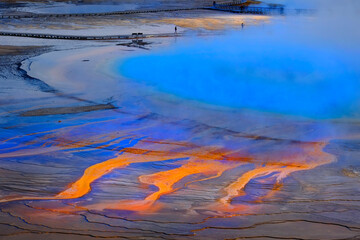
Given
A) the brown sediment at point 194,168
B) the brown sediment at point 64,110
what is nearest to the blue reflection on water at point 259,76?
the brown sediment at point 64,110

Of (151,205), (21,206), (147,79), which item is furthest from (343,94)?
(21,206)

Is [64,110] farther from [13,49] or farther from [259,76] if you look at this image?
[13,49]

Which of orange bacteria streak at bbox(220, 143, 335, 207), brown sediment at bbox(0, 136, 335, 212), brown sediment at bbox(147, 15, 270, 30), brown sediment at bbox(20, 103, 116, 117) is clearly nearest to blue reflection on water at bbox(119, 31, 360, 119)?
brown sediment at bbox(20, 103, 116, 117)

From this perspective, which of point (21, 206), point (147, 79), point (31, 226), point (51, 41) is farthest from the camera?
point (51, 41)

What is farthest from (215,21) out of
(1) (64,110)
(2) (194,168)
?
(2) (194,168)

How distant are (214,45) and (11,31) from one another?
6.07 metres

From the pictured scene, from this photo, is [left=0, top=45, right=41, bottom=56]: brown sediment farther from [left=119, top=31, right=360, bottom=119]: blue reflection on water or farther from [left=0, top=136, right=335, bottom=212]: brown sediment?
→ [left=0, top=136, right=335, bottom=212]: brown sediment

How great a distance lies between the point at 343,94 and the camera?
7.79m

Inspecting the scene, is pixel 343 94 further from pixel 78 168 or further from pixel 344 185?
pixel 78 168

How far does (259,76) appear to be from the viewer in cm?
898

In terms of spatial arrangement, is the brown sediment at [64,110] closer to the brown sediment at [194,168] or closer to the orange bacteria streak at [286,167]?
the brown sediment at [194,168]

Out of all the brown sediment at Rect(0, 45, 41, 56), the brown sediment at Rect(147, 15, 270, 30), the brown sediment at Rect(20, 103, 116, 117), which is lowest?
the brown sediment at Rect(20, 103, 116, 117)

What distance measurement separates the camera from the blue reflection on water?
24.1 feet

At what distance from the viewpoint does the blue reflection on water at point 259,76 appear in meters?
7.34
